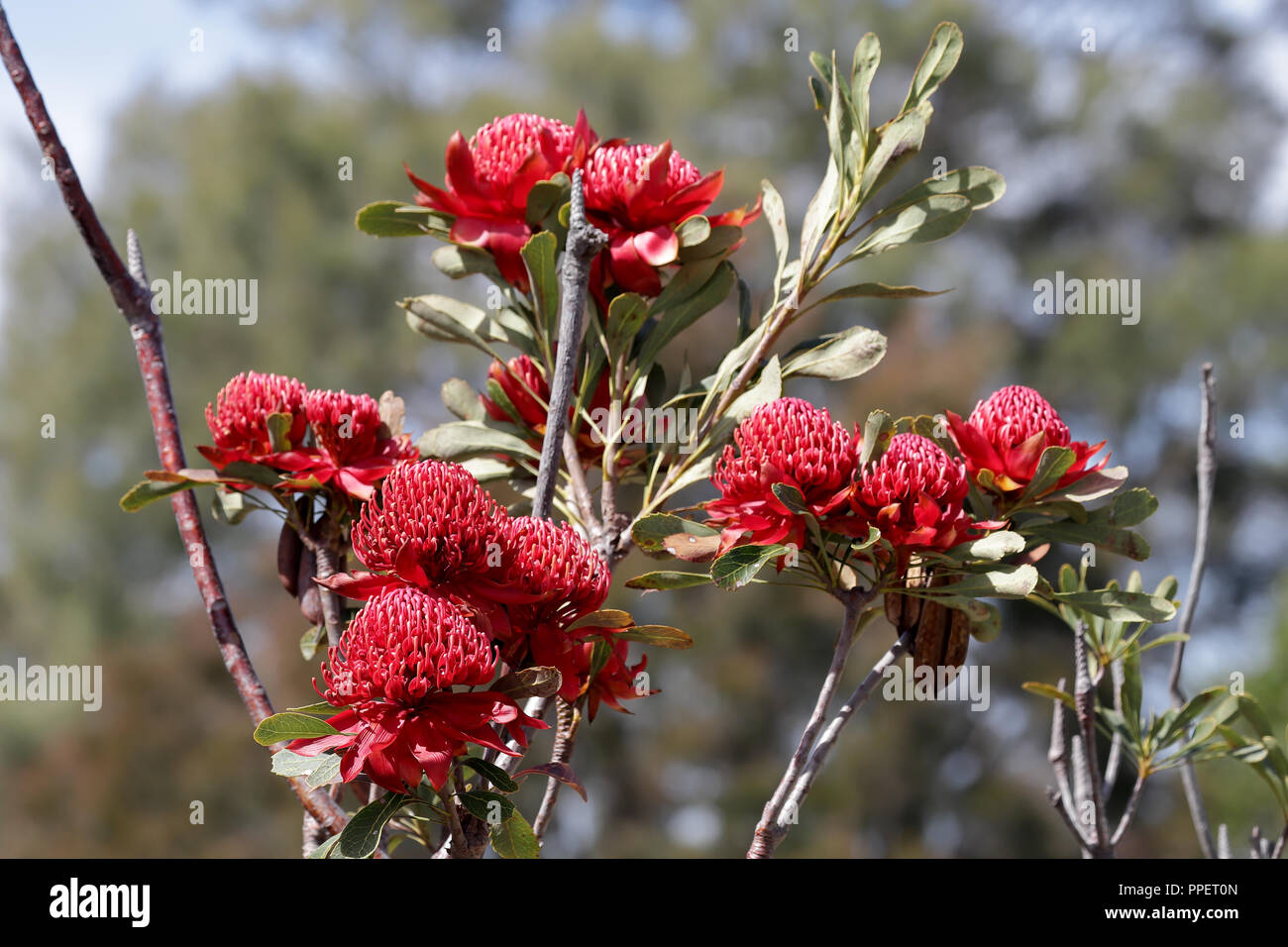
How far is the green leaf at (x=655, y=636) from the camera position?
2.57 feet

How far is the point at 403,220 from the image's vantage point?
3.31ft

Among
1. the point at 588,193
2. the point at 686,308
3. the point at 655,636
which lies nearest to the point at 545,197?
the point at 588,193

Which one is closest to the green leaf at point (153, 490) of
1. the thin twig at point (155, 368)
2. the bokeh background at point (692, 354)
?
the thin twig at point (155, 368)

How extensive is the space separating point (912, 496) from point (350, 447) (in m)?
0.45

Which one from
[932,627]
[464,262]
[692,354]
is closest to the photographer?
[932,627]

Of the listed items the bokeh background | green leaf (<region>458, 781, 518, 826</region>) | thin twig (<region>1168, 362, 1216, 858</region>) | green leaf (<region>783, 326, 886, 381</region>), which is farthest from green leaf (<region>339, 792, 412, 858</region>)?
the bokeh background

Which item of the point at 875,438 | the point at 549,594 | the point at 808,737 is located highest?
the point at 875,438

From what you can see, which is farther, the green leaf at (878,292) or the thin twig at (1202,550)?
the thin twig at (1202,550)

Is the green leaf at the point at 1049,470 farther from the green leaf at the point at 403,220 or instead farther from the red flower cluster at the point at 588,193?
the green leaf at the point at 403,220

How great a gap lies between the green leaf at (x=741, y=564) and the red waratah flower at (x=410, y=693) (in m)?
0.16

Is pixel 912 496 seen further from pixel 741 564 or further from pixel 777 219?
pixel 777 219

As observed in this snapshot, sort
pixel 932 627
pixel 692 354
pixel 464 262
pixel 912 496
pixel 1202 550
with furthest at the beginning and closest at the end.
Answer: pixel 692 354
pixel 1202 550
pixel 464 262
pixel 932 627
pixel 912 496

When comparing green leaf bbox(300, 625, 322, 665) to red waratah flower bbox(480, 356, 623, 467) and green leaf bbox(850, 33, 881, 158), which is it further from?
green leaf bbox(850, 33, 881, 158)
